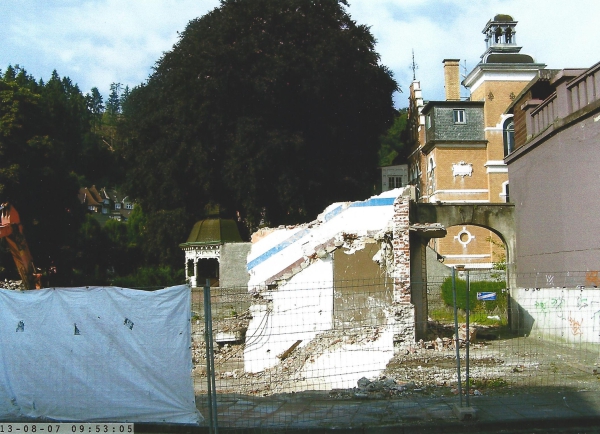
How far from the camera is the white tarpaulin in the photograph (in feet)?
26.1

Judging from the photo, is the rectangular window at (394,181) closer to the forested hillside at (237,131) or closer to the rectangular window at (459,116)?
the rectangular window at (459,116)

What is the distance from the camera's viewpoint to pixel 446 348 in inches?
602

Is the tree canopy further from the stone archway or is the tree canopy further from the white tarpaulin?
the white tarpaulin

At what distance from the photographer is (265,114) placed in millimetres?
31406

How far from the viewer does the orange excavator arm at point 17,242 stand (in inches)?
1266

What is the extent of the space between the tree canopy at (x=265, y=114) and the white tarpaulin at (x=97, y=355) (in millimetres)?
21287

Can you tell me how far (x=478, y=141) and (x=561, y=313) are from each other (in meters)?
26.9

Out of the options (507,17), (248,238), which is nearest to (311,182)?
(248,238)

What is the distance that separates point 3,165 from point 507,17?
31879 mm

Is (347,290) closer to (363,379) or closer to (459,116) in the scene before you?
(363,379)

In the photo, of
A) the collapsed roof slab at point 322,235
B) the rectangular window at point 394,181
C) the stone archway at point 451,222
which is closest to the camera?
the collapsed roof slab at point 322,235

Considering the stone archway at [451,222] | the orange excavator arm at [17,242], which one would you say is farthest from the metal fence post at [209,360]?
the orange excavator arm at [17,242]

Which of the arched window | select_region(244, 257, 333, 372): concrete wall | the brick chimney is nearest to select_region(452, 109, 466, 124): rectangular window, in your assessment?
the arched window

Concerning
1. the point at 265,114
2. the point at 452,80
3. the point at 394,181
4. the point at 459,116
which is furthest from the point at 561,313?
the point at 394,181
